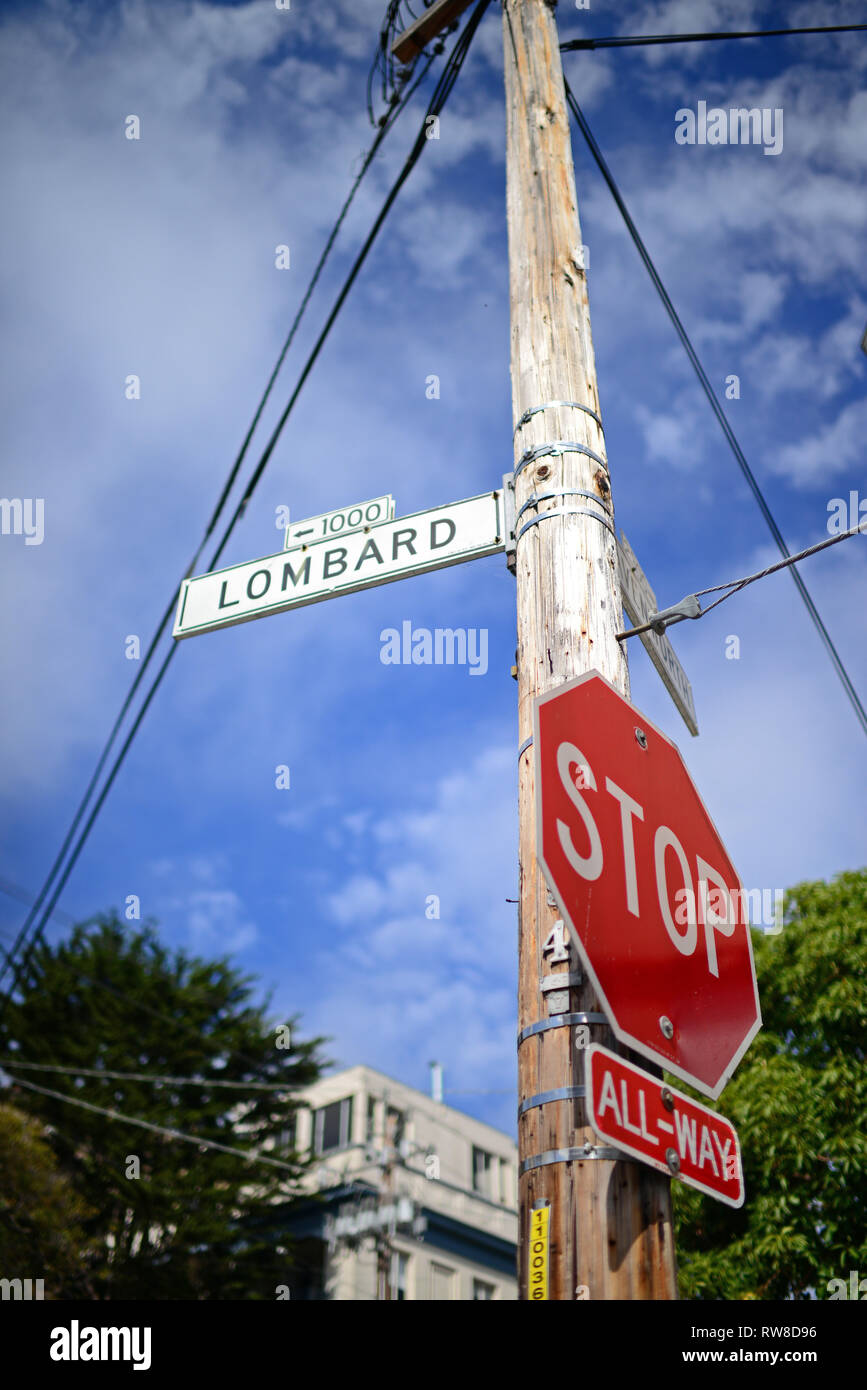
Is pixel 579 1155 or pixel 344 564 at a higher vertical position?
pixel 344 564

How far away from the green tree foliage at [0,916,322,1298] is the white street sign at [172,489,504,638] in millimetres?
18637

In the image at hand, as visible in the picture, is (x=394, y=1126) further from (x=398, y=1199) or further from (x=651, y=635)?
(x=651, y=635)

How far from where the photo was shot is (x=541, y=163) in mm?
5039

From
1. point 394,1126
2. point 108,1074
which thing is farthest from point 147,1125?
point 394,1126

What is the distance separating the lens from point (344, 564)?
481 centimetres

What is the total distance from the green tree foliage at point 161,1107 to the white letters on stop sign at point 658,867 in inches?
799

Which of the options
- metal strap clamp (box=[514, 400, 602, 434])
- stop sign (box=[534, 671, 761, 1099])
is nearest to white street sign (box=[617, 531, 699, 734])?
metal strap clamp (box=[514, 400, 602, 434])

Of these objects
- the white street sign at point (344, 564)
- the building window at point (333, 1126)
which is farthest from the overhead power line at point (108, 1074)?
the white street sign at point (344, 564)

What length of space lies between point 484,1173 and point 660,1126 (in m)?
33.7

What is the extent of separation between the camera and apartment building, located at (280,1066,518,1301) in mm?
24891

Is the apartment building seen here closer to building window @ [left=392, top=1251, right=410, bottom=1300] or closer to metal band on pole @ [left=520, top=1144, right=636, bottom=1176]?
building window @ [left=392, top=1251, right=410, bottom=1300]

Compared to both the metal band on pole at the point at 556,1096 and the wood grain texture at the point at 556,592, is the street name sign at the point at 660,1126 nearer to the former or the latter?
the wood grain texture at the point at 556,592
